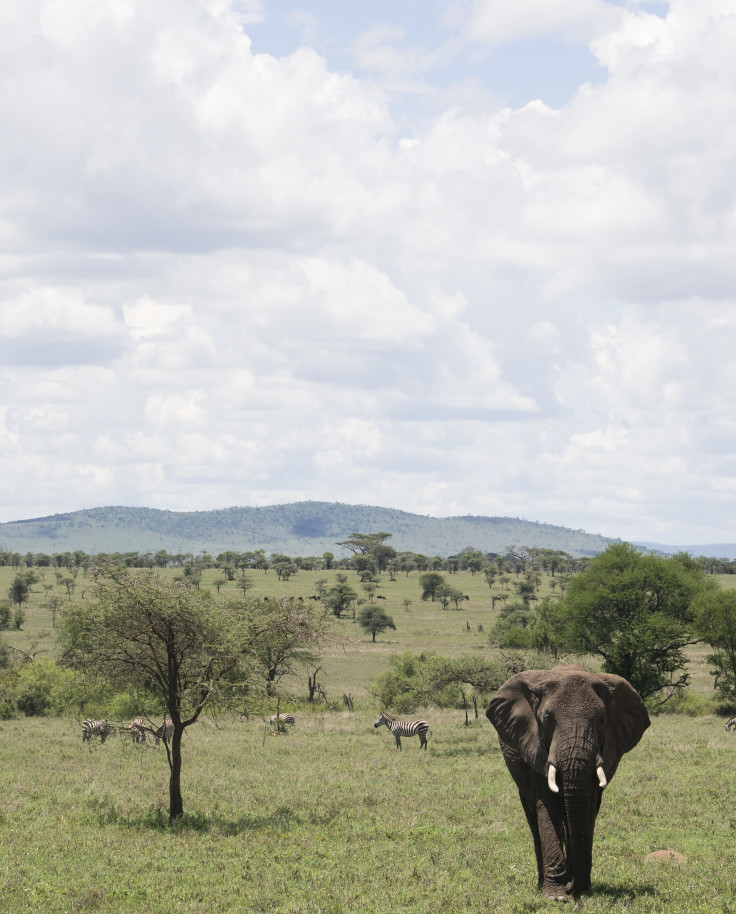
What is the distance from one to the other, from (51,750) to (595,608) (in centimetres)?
3276

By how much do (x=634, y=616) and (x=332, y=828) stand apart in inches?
1341

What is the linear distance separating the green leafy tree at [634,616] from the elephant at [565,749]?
3643 cm

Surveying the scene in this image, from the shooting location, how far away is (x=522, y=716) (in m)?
16.8

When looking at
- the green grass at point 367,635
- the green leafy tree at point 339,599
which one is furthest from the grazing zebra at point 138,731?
the green leafy tree at point 339,599

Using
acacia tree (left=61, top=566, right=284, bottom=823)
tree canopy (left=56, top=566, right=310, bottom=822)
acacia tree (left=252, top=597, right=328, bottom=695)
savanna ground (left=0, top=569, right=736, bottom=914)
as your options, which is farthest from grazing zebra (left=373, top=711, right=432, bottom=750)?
acacia tree (left=61, top=566, right=284, bottom=823)

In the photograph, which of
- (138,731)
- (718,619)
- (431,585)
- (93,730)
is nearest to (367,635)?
(431,585)

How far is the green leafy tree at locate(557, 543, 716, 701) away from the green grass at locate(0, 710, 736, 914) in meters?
14.0

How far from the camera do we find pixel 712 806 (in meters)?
24.8

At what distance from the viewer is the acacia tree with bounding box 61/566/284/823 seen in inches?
958

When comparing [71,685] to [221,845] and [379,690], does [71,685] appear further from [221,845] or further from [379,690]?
[379,690]

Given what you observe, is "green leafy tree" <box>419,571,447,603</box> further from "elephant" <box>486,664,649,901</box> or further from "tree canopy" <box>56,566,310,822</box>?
"elephant" <box>486,664,649,901</box>

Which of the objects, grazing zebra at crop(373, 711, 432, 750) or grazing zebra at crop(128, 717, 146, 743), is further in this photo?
grazing zebra at crop(373, 711, 432, 750)

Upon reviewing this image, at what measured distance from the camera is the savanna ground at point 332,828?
17234mm

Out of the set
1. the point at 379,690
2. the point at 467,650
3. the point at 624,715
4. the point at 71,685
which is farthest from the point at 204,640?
the point at 467,650
